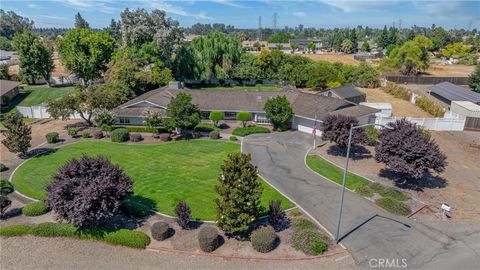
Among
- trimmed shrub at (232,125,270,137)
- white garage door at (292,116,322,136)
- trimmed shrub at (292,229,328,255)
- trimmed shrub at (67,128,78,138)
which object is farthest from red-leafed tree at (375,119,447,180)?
trimmed shrub at (67,128,78,138)

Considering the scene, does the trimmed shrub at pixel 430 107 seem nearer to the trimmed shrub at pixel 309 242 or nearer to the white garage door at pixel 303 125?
the white garage door at pixel 303 125

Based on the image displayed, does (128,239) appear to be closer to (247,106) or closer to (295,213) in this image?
(295,213)

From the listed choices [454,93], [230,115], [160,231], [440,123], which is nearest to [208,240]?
[160,231]

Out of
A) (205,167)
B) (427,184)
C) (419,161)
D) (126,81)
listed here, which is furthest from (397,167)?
(126,81)

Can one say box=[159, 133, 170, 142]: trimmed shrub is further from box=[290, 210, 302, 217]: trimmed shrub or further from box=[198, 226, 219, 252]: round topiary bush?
box=[198, 226, 219, 252]: round topiary bush

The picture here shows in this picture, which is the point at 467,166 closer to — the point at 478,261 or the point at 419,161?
the point at 419,161
